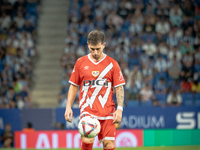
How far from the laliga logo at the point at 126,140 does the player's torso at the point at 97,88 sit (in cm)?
442

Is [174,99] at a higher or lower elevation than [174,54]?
lower

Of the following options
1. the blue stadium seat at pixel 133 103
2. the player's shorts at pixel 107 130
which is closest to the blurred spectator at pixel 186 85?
the blue stadium seat at pixel 133 103

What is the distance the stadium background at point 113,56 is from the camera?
9.51 meters

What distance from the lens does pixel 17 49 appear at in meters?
13.2

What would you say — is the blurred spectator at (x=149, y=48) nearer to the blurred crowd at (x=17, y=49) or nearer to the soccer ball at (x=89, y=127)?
the blurred crowd at (x=17, y=49)

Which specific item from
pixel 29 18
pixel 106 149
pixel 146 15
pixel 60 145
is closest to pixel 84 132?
pixel 106 149

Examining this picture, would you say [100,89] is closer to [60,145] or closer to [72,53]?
[60,145]

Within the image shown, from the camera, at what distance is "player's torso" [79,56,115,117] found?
13.6 feet

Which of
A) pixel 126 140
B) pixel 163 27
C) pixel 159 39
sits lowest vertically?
pixel 126 140

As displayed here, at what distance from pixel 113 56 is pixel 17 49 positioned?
4.29 meters

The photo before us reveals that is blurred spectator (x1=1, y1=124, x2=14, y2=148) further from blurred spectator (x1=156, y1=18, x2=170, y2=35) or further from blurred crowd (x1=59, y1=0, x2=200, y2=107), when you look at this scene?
blurred spectator (x1=156, y1=18, x2=170, y2=35)

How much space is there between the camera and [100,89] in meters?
4.14

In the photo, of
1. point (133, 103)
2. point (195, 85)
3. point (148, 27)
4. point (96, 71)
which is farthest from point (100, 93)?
point (148, 27)

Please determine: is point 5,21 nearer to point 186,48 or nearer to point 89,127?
point 186,48
